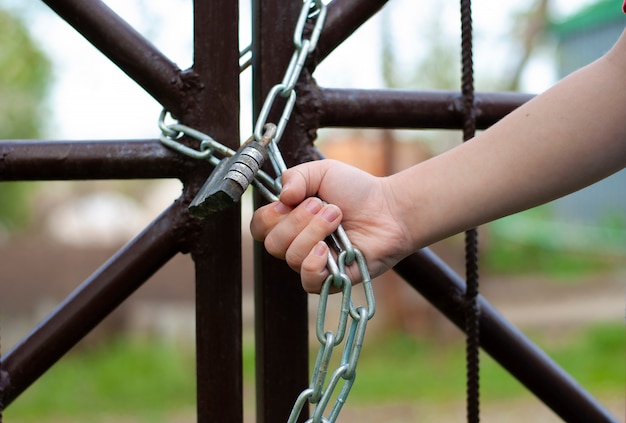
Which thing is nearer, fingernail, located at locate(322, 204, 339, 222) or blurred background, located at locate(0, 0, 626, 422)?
fingernail, located at locate(322, 204, 339, 222)

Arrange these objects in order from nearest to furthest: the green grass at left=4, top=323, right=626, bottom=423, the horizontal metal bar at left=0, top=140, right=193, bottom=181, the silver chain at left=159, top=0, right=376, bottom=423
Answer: the silver chain at left=159, top=0, right=376, bottom=423, the horizontal metal bar at left=0, top=140, right=193, bottom=181, the green grass at left=4, top=323, right=626, bottom=423

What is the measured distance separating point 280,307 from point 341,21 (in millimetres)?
264

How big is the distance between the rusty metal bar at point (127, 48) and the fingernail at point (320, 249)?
200 millimetres

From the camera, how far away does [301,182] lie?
0.55 metres

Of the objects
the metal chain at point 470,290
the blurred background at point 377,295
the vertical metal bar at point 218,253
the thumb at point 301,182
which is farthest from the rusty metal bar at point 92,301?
the blurred background at point 377,295

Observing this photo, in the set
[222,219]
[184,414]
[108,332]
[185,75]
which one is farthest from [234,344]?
[108,332]

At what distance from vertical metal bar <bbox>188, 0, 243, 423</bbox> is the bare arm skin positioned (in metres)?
0.08

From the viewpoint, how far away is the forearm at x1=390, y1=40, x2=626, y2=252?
549 mm

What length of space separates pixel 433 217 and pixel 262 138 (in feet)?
0.49

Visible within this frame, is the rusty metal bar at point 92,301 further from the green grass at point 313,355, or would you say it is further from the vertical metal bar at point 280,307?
the green grass at point 313,355

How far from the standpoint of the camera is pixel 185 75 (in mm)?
631

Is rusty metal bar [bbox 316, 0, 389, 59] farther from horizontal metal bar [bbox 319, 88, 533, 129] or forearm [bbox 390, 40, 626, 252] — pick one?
forearm [bbox 390, 40, 626, 252]

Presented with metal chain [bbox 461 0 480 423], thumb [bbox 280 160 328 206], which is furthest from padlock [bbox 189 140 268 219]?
metal chain [bbox 461 0 480 423]

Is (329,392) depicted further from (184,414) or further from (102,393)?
(102,393)
